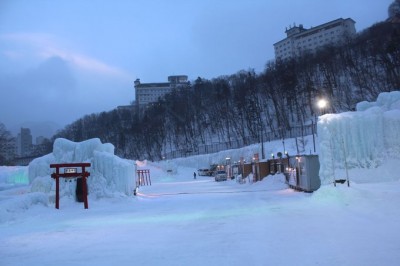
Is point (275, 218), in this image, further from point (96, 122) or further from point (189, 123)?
→ point (96, 122)

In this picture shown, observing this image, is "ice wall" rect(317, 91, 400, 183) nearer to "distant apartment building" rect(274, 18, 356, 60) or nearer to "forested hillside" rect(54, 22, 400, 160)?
"forested hillside" rect(54, 22, 400, 160)

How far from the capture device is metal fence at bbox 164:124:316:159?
67750mm

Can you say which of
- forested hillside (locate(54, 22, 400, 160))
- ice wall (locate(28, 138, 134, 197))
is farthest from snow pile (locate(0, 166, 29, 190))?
forested hillside (locate(54, 22, 400, 160))

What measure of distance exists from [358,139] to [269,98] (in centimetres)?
7011

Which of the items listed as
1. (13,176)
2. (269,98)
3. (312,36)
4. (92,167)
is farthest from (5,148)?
(312,36)

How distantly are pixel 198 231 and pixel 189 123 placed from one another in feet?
309

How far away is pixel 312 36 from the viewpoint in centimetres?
13962

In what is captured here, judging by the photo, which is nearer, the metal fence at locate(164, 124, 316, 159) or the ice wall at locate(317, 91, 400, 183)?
the ice wall at locate(317, 91, 400, 183)

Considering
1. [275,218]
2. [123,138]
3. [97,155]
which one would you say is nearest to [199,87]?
[123,138]

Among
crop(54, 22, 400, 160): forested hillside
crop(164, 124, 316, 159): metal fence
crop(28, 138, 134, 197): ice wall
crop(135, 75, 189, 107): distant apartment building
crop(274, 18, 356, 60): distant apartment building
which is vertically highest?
crop(274, 18, 356, 60): distant apartment building

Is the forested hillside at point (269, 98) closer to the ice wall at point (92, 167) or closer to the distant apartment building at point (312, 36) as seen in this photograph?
the distant apartment building at point (312, 36)

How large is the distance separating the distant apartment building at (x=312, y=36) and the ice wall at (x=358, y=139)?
104978mm

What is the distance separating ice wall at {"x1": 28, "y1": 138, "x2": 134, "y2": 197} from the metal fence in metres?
39.3

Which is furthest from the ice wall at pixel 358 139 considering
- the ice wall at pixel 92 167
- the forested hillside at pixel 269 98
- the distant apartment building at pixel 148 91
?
the distant apartment building at pixel 148 91
